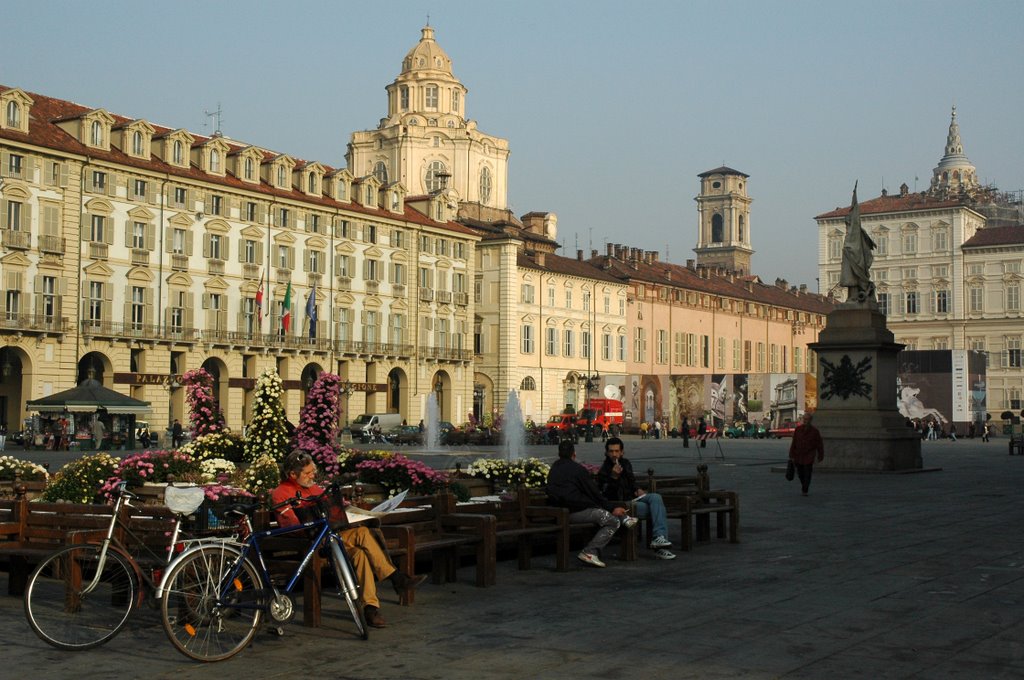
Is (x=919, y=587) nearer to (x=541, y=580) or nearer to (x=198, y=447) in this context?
(x=541, y=580)

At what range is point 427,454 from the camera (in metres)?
49.9

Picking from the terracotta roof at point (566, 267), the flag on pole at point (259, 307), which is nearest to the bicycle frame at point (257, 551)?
the flag on pole at point (259, 307)

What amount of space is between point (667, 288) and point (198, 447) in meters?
85.7

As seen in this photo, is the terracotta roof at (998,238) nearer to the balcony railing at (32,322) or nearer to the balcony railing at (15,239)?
the balcony railing at (32,322)

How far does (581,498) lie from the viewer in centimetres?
1332

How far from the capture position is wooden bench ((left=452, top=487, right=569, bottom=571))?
12805mm

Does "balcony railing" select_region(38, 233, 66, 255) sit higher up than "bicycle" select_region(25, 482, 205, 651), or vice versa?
"balcony railing" select_region(38, 233, 66, 255)

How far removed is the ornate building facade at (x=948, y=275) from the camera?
113 metres

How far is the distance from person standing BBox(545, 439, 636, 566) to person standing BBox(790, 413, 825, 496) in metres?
11.2

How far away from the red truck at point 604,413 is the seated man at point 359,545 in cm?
6983

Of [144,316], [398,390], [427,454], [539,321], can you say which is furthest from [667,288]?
[427,454]

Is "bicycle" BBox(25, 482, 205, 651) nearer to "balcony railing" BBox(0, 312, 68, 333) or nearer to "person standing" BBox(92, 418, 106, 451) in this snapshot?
"person standing" BBox(92, 418, 106, 451)

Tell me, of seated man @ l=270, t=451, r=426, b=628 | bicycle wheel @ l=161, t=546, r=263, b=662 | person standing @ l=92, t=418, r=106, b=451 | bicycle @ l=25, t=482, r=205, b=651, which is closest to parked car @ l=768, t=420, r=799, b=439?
person standing @ l=92, t=418, r=106, b=451

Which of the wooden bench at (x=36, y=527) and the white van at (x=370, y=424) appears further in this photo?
the white van at (x=370, y=424)
